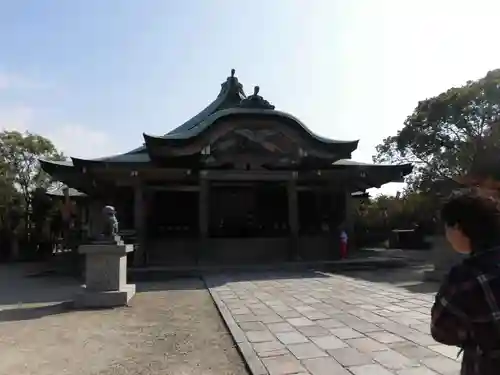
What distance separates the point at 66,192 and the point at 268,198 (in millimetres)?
10277

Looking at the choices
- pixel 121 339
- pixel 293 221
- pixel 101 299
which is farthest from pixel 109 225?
pixel 293 221

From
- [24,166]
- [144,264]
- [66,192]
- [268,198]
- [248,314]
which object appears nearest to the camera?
[248,314]

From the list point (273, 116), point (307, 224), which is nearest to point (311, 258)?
point (307, 224)

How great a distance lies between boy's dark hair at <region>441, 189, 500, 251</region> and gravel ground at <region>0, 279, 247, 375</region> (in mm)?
3225

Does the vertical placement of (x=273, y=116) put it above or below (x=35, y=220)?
above

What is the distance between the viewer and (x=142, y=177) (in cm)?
1568

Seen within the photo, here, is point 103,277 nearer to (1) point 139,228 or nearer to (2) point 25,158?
(1) point 139,228

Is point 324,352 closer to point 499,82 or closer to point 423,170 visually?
point 499,82

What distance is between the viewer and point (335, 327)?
6.00 m

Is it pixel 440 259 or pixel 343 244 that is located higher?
pixel 343 244

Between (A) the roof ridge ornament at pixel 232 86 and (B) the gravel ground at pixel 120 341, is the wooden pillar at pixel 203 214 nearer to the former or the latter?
(B) the gravel ground at pixel 120 341

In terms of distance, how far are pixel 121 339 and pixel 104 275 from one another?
2.79 m

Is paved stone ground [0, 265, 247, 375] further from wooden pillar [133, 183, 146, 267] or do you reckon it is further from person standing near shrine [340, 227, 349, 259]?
person standing near shrine [340, 227, 349, 259]

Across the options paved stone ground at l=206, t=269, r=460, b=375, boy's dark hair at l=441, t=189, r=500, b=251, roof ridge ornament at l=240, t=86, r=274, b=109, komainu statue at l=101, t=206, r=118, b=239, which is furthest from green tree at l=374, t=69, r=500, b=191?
boy's dark hair at l=441, t=189, r=500, b=251
